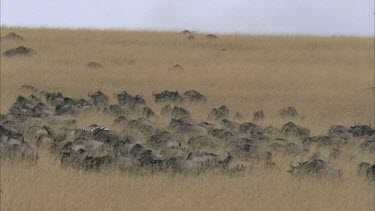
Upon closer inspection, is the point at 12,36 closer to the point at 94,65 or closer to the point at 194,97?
the point at 94,65

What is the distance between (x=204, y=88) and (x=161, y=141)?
11.4 meters

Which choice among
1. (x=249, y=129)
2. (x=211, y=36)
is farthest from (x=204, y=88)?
(x=211, y=36)

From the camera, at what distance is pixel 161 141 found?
1330 cm

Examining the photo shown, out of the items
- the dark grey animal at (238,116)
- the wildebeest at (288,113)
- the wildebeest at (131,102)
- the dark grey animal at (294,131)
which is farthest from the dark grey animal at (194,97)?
the dark grey animal at (294,131)

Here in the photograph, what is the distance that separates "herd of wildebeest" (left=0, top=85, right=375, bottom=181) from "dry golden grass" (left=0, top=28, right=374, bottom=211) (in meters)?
0.29

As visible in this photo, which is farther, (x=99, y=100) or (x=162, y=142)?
(x=99, y=100)

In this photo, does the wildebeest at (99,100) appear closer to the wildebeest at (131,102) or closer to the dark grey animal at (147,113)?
the wildebeest at (131,102)

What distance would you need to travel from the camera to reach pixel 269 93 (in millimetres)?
23938

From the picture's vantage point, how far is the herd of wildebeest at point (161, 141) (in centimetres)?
1155

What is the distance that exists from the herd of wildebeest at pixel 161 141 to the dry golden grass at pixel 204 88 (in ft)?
0.95

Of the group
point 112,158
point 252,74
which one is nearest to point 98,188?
point 112,158

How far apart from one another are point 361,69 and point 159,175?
21115 millimetres

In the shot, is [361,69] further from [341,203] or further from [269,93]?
[341,203]

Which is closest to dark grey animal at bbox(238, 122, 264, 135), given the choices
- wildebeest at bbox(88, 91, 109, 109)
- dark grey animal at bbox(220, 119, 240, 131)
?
dark grey animal at bbox(220, 119, 240, 131)
